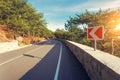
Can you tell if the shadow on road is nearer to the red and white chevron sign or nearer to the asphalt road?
the asphalt road

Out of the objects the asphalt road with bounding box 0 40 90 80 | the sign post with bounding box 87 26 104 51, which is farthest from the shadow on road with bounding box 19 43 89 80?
the sign post with bounding box 87 26 104 51

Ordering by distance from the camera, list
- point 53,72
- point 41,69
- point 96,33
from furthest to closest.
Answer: point 41,69, point 96,33, point 53,72

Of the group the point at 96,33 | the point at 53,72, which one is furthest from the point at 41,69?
the point at 96,33

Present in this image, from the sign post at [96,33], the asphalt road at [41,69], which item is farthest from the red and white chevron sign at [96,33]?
the asphalt road at [41,69]

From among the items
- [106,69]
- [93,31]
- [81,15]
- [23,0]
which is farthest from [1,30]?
[106,69]

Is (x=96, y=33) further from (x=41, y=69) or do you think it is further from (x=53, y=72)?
(x=41, y=69)

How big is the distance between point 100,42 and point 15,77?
39.4 meters

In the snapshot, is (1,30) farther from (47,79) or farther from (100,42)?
(47,79)

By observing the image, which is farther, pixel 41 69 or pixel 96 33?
pixel 41 69

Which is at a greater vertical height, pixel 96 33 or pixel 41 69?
pixel 96 33

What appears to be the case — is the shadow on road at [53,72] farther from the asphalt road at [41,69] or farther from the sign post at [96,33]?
the sign post at [96,33]

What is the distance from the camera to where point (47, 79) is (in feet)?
34.2

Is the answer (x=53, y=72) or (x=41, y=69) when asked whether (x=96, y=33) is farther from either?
(x=41, y=69)

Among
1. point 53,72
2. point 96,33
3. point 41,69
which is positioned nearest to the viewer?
point 53,72
